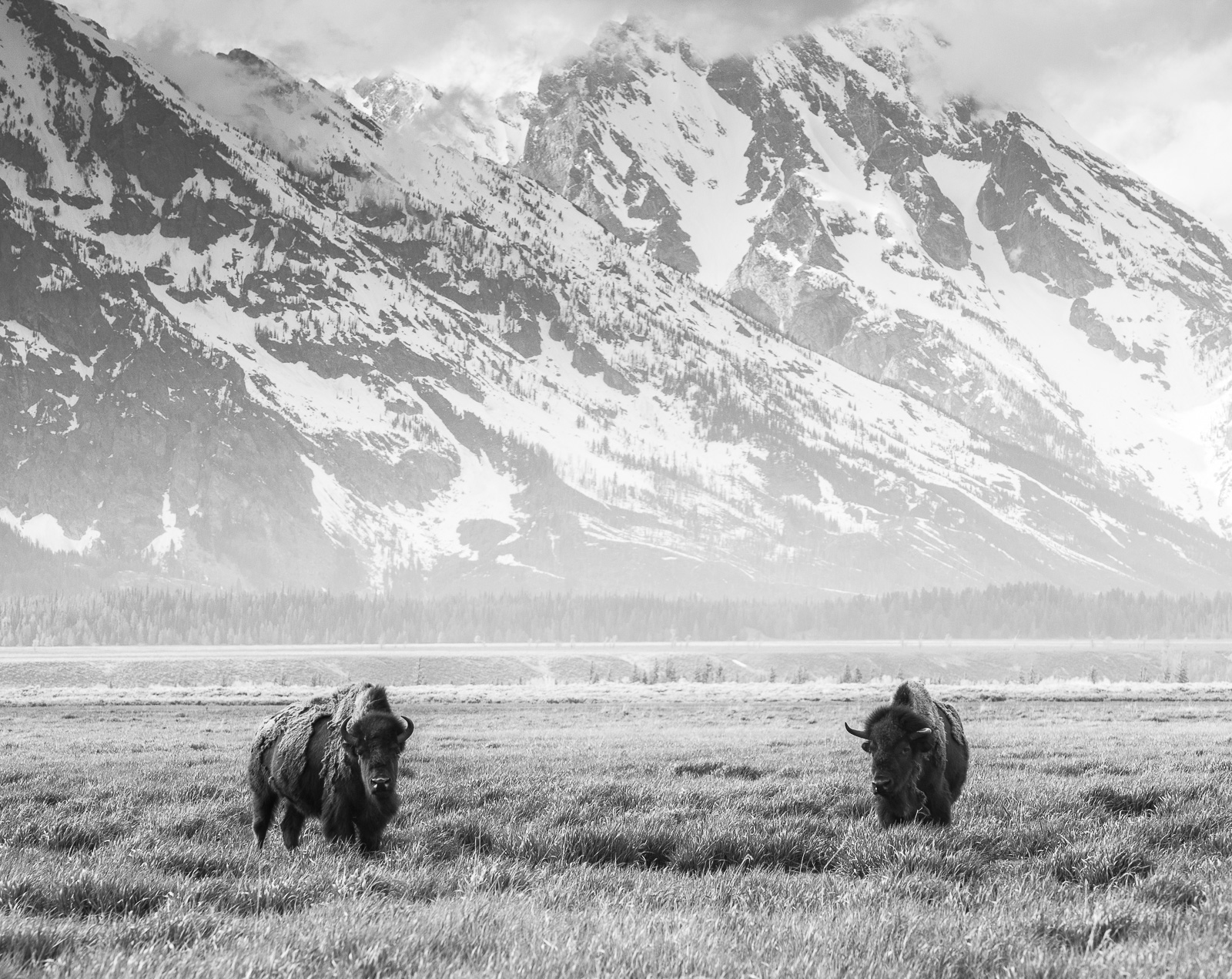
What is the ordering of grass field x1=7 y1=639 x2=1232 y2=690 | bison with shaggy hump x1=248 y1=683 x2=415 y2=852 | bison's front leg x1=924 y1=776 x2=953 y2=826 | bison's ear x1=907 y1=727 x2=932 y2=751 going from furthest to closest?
grass field x1=7 y1=639 x2=1232 y2=690, bison's front leg x1=924 y1=776 x2=953 y2=826, bison's ear x1=907 y1=727 x2=932 y2=751, bison with shaggy hump x1=248 y1=683 x2=415 y2=852

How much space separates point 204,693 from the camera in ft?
198

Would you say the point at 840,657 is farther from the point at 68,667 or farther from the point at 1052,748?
the point at 1052,748

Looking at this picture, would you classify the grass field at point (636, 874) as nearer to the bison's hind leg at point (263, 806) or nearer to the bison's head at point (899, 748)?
the bison's hind leg at point (263, 806)

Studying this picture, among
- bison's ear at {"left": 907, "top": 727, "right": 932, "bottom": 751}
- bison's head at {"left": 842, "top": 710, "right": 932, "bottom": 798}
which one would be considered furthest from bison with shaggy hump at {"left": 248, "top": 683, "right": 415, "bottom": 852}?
bison's ear at {"left": 907, "top": 727, "right": 932, "bottom": 751}

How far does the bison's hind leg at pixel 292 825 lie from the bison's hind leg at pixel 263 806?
27 centimetres

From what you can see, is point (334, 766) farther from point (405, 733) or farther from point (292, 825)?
point (292, 825)

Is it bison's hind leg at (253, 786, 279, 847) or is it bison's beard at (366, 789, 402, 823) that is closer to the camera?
bison's beard at (366, 789, 402, 823)

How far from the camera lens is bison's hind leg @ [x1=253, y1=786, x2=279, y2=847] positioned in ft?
38.7

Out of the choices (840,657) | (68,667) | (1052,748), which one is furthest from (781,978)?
(840,657)

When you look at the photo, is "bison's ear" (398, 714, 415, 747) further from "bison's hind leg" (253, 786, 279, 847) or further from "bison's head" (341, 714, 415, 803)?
"bison's hind leg" (253, 786, 279, 847)

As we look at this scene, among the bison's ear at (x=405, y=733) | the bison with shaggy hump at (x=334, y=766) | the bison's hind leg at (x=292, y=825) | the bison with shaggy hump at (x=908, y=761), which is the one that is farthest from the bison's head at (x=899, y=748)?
the bison's hind leg at (x=292, y=825)

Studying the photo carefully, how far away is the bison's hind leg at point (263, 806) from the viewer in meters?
11.8

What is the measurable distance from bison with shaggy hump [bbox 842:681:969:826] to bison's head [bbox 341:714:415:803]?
4.69 meters

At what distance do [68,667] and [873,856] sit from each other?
380 ft
